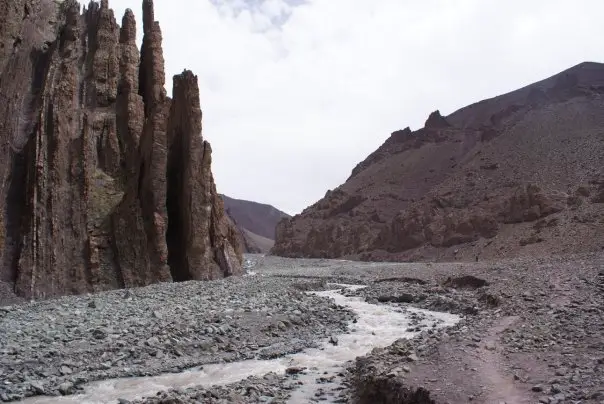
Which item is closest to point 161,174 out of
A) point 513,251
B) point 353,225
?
point 513,251

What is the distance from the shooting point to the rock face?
2603 cm

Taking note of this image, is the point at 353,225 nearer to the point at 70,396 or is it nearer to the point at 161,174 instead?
the point at 161,174

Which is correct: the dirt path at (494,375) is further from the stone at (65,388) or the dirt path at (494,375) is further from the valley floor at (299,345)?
the stone at (65,388)

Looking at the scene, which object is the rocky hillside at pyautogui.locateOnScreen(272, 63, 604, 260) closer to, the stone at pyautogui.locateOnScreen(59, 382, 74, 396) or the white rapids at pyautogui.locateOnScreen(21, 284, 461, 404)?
the white rapids at pyautogui.locateOnScreen(21, 284, 461, 404)

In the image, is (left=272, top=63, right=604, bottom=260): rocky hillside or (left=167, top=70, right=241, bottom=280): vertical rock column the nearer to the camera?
(left=167, top=70, right=241, bottom=280): vertical rock column

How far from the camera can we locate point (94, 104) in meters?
32.9

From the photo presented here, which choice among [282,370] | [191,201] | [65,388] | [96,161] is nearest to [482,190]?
[191,201]

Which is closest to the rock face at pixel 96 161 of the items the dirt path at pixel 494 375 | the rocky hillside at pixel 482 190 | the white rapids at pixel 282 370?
the white rapids at pixel 282 370

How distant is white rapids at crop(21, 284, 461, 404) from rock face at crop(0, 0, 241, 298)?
13846 millimetres

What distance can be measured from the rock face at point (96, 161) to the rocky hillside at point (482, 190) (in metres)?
38.1

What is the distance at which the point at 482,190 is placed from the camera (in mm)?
80562

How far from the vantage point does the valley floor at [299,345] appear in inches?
381

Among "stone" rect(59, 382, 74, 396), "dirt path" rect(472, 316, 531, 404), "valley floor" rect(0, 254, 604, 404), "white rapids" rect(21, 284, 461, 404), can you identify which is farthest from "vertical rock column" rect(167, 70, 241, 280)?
"dirt path" rect(472, 316, 531, 404)

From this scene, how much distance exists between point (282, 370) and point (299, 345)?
261 centimetres
